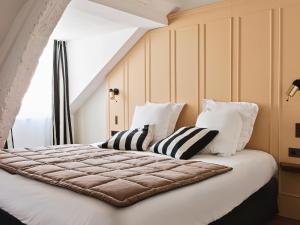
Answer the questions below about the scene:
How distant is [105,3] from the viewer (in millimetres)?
2857

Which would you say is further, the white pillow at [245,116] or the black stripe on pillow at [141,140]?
the black stripe on pillow at [141,140]

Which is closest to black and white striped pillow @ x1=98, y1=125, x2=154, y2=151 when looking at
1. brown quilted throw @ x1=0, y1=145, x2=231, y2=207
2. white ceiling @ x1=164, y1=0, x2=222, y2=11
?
brown quilted throw @ x1=0, y1=145, x2=231, y2=207

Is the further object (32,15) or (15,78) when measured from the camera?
(15,78)

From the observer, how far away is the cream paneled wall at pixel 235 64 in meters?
2.75

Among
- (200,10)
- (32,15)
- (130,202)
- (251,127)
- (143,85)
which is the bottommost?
(130,202)

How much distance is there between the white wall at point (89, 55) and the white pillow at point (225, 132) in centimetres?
162

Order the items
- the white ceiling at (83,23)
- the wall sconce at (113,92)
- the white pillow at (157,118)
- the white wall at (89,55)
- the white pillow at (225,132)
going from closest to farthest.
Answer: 1. the white pillow at (225,132)
2. the white ceiling at (83,23)
3. the white pillow at (157,118)
4. the white wall at (89,55)
5. the wall sconce at (113,92)

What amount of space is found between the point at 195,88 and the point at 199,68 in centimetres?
22

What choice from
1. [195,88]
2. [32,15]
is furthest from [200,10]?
[32,15]

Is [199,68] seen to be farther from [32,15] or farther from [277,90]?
[32,15]

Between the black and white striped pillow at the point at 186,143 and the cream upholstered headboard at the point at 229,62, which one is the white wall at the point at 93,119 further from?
the black and white striped pillow at the point at 186,143

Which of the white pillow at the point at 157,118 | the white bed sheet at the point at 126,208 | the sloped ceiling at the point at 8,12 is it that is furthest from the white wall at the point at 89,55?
the white bed sheet at the point at 126,208

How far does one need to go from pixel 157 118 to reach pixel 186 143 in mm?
724

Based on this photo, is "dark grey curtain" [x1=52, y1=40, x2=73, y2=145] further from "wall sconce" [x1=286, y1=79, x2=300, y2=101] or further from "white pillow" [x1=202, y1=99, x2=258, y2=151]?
"wall sconce" [x1=286, y1=79, x2=300, y2=101]
